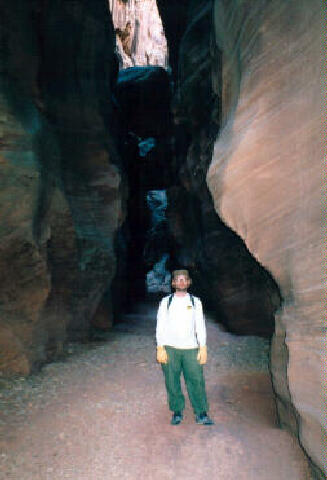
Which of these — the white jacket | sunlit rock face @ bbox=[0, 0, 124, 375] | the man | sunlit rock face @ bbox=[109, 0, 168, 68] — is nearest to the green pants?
the man

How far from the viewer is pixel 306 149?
4.12m

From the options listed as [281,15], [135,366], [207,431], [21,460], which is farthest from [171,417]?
[281,15]

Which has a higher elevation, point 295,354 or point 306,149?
point 306,149

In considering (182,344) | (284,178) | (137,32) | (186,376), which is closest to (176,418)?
(186,376)

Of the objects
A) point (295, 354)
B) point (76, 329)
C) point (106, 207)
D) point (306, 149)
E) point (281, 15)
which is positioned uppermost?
point (281, 15)

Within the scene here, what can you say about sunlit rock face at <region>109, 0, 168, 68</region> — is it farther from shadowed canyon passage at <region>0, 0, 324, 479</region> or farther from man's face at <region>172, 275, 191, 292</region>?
man's face at <region>172, 275, 191, 292</region>

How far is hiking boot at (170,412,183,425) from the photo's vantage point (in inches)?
201

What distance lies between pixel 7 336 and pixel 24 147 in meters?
4.04

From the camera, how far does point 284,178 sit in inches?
177

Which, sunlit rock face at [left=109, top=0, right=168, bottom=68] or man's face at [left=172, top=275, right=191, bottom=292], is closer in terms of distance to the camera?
man's face at [left=172, top=275, right=191, bottom=292]

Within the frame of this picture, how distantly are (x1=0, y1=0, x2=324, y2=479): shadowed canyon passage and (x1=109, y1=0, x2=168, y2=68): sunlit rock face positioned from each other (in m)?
23.0

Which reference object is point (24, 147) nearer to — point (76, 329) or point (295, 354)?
point (76, 329)

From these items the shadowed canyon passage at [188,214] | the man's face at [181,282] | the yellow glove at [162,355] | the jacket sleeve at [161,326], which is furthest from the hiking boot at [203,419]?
the man's face at [181,282]

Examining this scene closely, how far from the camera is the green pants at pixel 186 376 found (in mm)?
4938
